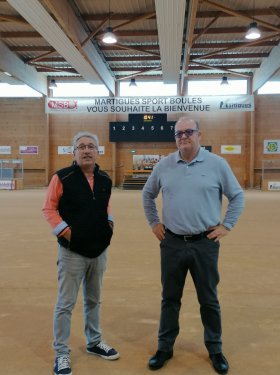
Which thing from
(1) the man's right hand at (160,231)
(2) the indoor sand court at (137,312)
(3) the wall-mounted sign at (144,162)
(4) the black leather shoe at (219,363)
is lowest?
(2) the indoor sand court at (137,312)

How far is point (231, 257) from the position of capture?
15.7 feet

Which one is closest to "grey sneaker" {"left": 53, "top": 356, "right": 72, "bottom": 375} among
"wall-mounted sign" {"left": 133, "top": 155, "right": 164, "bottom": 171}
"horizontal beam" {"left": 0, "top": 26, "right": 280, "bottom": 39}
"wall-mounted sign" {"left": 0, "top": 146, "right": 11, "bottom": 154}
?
"horizontal beam" {"left": 0, "top": 26, "right": 280, "bottom": 39}

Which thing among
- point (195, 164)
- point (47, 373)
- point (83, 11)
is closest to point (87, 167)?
point (195, 164)

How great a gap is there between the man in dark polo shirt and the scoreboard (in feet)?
57.9

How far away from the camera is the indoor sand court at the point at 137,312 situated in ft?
7.38

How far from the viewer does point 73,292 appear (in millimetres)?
2205

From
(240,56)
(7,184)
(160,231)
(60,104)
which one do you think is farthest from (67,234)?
(7,184)

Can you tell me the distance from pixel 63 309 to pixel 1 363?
0.61 meters

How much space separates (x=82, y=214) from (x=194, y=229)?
810 mm

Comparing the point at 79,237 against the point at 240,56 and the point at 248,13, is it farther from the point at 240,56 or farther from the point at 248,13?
the point at 240,56

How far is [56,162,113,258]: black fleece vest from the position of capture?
220cm

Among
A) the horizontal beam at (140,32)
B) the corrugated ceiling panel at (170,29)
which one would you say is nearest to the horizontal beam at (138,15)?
the horizontal beam at (140,32)

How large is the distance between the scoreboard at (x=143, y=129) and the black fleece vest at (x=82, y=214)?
17836mm

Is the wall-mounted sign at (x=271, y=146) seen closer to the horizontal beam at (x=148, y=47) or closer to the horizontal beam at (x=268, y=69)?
the horizontal beam at (x=268, y=69)
